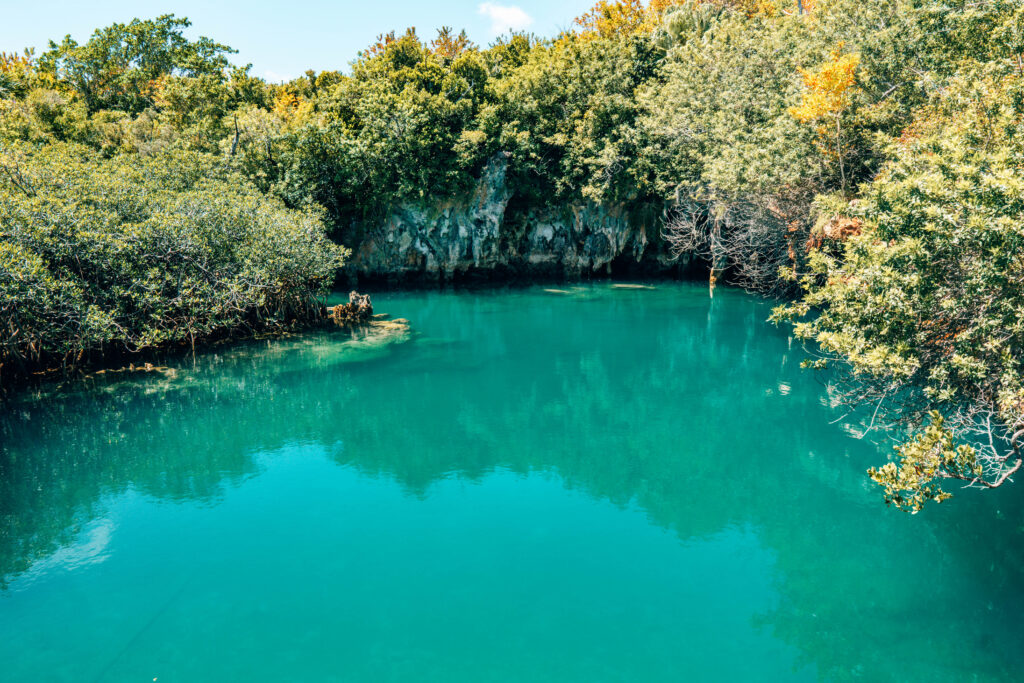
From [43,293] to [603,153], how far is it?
28.9 metres

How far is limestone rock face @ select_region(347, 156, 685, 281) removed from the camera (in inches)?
1614

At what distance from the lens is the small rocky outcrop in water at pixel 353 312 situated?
29797mm

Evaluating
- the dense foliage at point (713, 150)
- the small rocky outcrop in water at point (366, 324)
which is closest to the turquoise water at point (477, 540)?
the dense foliage at point (713, 150)

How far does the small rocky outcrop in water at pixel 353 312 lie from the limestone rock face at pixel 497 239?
38.1ft

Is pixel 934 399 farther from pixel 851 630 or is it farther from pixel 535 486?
pixel 535 486

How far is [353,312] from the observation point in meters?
30.5

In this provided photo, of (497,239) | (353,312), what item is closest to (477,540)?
(353,312)

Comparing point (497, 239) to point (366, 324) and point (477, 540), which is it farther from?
point (477, 540)

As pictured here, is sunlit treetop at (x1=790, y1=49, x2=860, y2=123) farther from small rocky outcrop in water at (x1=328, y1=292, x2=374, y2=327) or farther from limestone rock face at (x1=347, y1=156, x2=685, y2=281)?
small rocky outcrop in water at (x1=328, y1=292, x2=374, y2=327)

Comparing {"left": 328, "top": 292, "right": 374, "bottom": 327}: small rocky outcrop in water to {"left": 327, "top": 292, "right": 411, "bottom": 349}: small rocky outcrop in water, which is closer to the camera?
{"left": 327, "top": 292, "right": 411, "bottom": 349}: small rocky outcrop in water

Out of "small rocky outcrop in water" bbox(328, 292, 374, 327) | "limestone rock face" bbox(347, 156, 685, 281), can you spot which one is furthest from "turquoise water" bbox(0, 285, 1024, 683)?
"limestone rock face" bbox(347, 156, 685, 281)

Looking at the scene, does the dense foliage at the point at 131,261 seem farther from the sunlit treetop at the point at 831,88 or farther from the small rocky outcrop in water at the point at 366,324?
the sunlit treetop at the point at 831,88

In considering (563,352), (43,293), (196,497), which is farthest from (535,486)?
(43,293)

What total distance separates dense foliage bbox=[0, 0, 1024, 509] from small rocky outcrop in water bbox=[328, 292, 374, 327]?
174 cm
